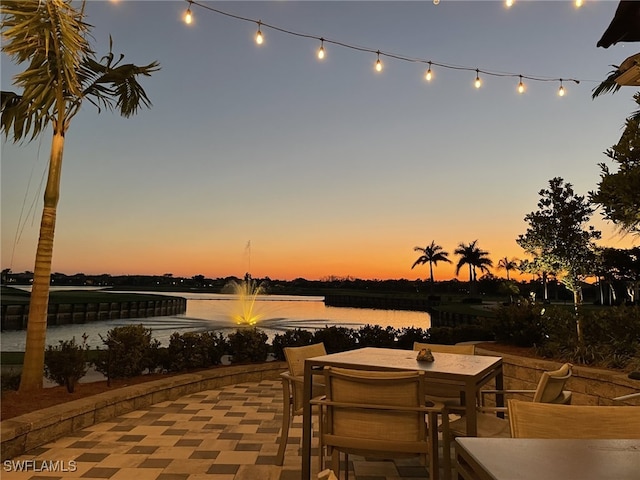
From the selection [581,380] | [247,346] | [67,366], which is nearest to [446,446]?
[581,380]

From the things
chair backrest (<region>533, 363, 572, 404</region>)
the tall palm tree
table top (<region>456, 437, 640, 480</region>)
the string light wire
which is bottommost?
chair backrest (<region>533, 363, 572, 404</region>)

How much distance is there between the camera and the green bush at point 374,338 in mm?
7645

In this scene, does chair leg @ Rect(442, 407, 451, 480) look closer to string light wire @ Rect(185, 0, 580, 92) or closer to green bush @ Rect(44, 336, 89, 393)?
green bush @ Rect(44, 336, 89, 393)

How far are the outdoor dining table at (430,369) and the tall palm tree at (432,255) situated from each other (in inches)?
1907

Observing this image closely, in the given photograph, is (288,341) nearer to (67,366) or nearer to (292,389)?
(67,366)

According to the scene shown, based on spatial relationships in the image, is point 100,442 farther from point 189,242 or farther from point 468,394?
point 189,242

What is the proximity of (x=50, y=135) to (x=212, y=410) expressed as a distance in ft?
11.5

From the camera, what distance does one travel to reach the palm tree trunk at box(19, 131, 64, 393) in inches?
168

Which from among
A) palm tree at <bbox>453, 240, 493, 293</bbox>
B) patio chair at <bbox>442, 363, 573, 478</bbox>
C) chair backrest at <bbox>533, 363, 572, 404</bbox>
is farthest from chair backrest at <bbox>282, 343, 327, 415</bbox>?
palm tree at <bbox>453, 240, 493, 293</bbox>

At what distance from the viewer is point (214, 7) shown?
517 cm

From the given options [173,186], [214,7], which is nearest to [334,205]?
[173,186]

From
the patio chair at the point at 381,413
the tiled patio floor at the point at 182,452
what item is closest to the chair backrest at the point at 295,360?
the tiled patio floor at the point at 182,452

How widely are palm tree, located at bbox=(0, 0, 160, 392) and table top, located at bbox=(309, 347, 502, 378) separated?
3152 mm

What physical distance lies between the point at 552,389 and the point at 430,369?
70 cm
